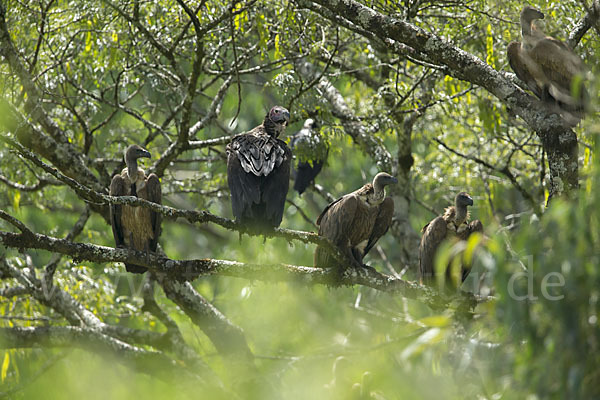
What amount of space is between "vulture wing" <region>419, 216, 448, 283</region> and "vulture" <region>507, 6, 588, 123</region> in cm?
137

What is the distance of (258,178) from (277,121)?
97cm

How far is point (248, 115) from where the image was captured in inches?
742

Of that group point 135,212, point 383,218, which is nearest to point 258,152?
point 383,218

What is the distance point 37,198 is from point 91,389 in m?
4.50

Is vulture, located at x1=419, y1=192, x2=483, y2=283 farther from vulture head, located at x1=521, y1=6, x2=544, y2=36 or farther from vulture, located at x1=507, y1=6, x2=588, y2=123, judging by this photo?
vulture head, located at x1=521, y1=6, x2=544, y2=36

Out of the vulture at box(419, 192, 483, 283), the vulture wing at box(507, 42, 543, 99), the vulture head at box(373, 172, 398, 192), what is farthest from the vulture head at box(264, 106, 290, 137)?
the vulture wing at box(507, 42, 543, 99)

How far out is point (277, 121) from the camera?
6.31 m

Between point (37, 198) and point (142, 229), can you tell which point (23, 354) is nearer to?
point (37, 198)

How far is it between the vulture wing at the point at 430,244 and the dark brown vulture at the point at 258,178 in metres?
1.39

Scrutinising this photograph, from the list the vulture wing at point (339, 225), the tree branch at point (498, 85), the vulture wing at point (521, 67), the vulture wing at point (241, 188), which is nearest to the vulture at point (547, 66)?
the vulture wing at point (521, 67)

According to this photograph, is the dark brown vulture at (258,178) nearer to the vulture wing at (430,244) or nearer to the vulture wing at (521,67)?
the vulture wing at (430,244)

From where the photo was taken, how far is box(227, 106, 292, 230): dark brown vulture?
213 inches

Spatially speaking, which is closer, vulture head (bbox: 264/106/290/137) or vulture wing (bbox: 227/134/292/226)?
vulture wing (bbox: 227/134/292/226)

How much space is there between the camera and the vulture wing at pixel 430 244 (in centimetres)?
605
